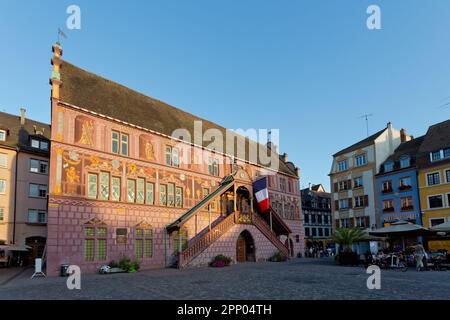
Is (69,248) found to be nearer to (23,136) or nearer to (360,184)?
(23,136)

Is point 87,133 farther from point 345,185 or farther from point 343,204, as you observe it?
point 343,204

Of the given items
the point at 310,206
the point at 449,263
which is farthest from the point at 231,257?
the point at 310,206

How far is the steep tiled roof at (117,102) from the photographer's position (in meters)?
25.3

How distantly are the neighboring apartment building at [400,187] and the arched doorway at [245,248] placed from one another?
60.3 ft

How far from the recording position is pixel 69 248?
2203cm

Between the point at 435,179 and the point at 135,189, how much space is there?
101ft

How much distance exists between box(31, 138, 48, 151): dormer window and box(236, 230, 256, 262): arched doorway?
814 inches

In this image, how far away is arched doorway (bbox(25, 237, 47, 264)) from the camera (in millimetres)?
33875

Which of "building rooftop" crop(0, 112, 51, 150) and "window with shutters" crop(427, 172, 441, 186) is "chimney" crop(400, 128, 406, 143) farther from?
"building rooftop" crop(0, 112, 51, 150)

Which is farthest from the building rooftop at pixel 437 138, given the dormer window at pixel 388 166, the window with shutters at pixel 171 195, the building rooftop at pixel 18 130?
the building rooftop at pixel 18 130

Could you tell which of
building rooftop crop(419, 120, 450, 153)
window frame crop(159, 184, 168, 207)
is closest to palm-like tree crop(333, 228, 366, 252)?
window frame crop(159, 184, 168, 207)

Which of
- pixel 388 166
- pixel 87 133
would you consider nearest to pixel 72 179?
pixel 87 133

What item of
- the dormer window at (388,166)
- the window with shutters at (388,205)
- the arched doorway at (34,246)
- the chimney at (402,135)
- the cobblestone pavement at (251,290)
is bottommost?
the cobblestone pavement at (251,290)

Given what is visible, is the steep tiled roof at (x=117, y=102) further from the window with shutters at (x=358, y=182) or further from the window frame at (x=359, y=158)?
the window frame at (x=359, y=158)
